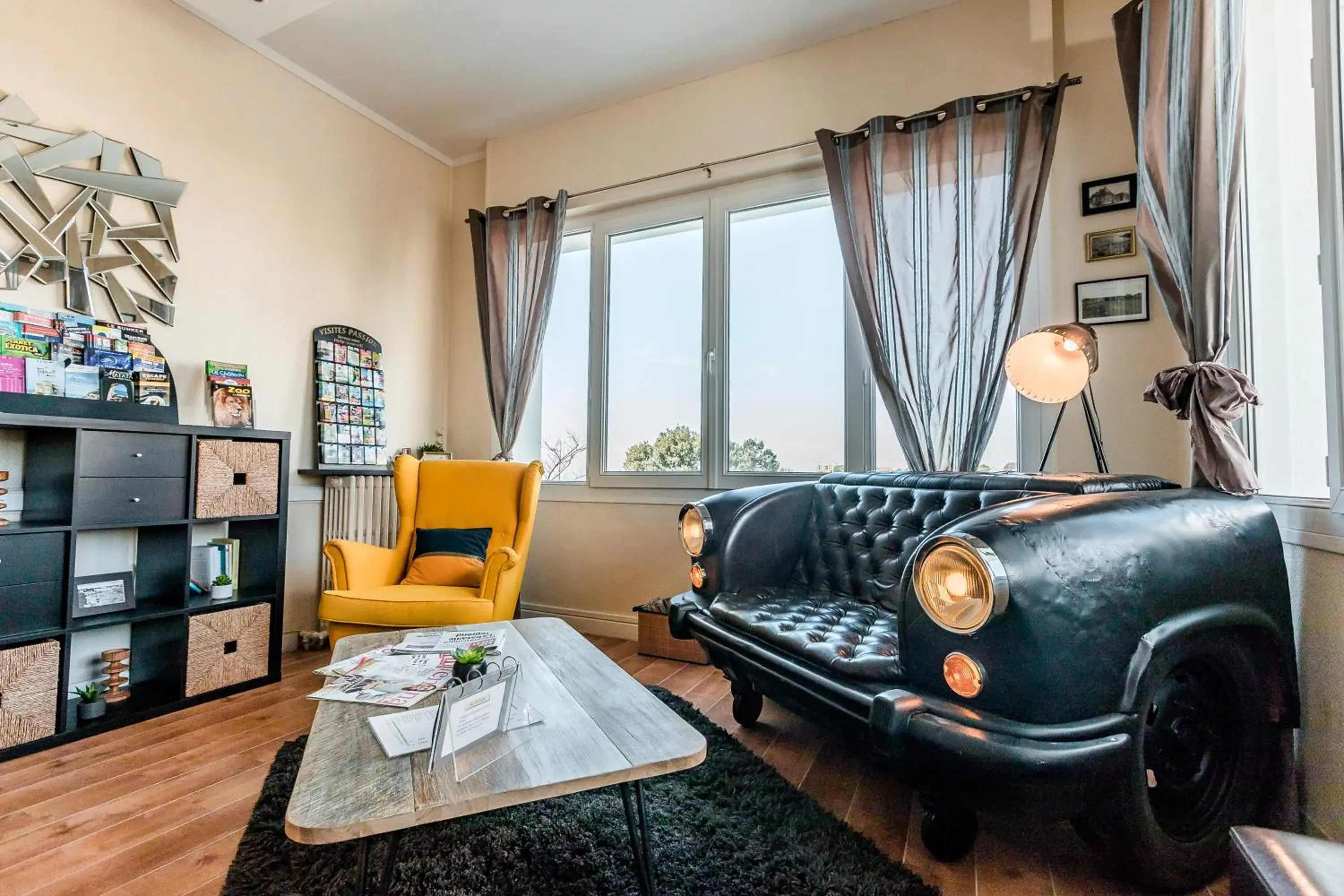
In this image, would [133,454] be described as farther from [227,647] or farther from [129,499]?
[227,647]

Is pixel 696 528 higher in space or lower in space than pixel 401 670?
higher

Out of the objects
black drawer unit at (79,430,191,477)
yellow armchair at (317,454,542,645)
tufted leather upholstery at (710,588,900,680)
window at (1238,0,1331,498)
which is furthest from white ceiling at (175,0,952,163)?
tufted leather upholstery at (710,588,900,680)

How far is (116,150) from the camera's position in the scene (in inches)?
101

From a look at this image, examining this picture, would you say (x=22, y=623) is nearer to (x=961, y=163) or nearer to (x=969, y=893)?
(x=969, y=893)

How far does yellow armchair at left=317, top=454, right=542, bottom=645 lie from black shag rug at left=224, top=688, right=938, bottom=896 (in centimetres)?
74

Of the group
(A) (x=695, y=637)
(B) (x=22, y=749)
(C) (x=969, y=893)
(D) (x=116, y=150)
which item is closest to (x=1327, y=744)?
(C) (x=969, y=893)

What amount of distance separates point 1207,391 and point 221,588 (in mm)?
3604

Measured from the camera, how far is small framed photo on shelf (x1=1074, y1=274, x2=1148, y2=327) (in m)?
2.42

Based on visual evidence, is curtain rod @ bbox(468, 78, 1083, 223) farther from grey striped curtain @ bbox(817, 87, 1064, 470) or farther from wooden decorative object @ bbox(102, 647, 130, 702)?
wooden decorative object @ bbox(102, 647, 130, 702)

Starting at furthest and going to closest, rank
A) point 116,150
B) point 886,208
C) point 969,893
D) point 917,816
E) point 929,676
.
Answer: point 886,208
point 116,150
point 917,816
point 969,893
point 929,676

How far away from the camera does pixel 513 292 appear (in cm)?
379

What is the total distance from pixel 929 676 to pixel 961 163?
230 cm

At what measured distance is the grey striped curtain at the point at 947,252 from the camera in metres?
2.52

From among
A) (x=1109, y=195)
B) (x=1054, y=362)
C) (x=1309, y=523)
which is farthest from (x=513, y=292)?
(x=1309, y=523)
